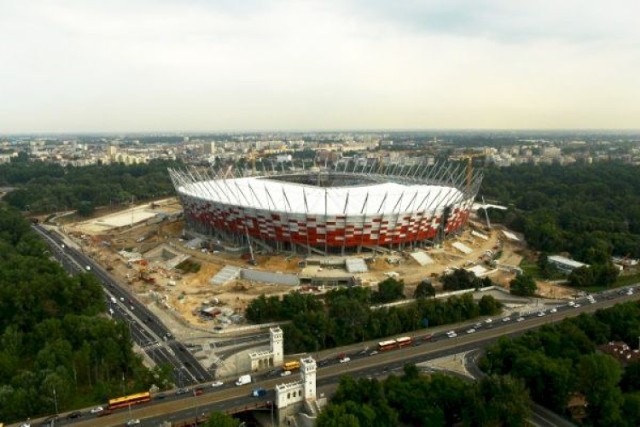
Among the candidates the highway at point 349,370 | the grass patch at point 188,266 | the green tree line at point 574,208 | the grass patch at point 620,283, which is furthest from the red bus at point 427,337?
the green tree line at point 574,208

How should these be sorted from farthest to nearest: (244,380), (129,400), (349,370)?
1. (349,370)
2. (244,380)
3. (129,400)

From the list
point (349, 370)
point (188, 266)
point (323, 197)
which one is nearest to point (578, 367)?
point (349, 370)

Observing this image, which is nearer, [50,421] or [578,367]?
[50,421]

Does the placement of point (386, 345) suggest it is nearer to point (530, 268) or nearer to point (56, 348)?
point (56, 348)

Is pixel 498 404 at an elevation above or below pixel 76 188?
below

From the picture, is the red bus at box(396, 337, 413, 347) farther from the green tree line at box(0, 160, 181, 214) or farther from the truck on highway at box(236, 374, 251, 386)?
the green tree line at box(0, 160, 181, 214)

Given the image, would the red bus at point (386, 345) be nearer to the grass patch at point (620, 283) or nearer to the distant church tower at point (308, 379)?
the distant church tower at point (308, 379)

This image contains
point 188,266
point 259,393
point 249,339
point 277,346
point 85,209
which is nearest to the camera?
point 259,393

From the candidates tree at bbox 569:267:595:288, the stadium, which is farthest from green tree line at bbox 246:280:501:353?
tree at bbox 569:267:595:288
